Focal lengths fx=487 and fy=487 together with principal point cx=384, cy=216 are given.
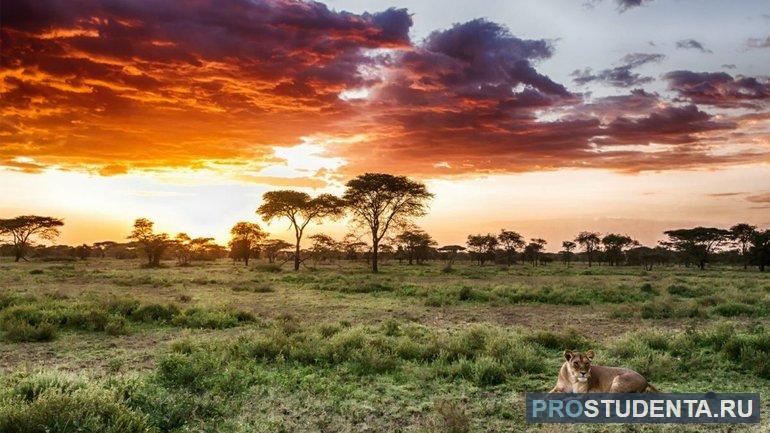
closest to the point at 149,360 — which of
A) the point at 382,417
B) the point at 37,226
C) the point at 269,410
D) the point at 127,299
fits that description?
the point at 269,410

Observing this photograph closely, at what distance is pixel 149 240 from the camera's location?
67.9 meters

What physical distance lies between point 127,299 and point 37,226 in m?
87.6

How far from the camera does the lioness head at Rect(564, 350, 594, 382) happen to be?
6.44 metres

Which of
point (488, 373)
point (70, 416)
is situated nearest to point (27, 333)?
point (70, 416)

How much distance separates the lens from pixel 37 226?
88312 mm

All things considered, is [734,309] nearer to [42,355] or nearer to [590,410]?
[590,410]

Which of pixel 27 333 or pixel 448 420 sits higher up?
pixel 448 420

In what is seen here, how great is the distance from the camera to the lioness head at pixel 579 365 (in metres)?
6.44

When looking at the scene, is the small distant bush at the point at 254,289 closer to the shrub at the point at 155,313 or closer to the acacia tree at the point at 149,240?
the shrub at the point at 155,313

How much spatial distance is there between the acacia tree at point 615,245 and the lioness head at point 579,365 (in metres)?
112

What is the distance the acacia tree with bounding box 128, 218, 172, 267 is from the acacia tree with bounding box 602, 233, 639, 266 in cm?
9048

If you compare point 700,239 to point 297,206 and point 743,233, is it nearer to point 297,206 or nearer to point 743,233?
point 743,233

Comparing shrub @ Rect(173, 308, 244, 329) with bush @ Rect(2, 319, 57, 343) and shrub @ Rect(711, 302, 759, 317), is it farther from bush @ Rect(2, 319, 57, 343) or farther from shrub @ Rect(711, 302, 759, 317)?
shrub @ Rect(711, 302, 759, 317)

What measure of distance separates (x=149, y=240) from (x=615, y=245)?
95465 mm
